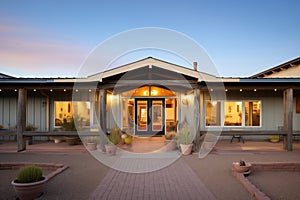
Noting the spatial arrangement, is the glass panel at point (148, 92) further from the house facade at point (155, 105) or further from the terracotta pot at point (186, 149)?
the terracotta pot at point (186, 149)

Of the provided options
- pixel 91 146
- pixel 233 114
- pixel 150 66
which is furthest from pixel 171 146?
pixel 233 114

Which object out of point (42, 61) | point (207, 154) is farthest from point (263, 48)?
point (42, 61)

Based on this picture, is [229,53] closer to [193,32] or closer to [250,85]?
[193,32]

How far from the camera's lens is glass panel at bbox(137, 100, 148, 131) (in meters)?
13.9

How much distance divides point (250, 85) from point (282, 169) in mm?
3678

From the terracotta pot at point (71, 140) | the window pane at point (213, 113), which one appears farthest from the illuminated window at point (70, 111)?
the window pane at point (213, 113)

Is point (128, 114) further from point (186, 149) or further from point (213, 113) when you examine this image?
point (186, 149)

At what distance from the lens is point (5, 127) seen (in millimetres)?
12617

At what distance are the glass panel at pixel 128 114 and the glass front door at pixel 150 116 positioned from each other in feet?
0.95

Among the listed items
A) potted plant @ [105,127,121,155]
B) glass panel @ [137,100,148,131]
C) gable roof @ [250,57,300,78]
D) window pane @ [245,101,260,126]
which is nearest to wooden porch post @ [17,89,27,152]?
potted plant @ [105,127,121,155]

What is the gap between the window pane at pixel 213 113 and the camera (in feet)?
41.0

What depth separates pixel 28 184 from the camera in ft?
13.5

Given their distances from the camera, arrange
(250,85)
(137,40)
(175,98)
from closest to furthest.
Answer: (137,40)
(250,85)
(175,98)

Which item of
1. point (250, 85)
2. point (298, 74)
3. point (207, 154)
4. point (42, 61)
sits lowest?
point (207, 154)
